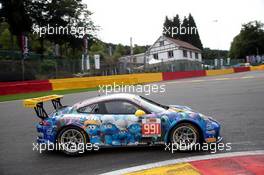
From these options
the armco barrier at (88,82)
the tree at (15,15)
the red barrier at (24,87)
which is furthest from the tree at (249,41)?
the red barrier at (24,87)

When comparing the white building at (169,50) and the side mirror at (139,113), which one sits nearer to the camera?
the side mirror at (139,113)

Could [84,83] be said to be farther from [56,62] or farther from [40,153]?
[40,153]

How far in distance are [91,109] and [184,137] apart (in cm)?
194

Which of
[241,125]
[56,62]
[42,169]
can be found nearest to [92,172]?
[42,169]

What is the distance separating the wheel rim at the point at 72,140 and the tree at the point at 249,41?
112 meters

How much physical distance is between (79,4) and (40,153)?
1729 inches

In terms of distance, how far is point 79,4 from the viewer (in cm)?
4869

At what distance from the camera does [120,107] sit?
269 inches

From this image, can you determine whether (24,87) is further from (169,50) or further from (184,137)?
(169,50)

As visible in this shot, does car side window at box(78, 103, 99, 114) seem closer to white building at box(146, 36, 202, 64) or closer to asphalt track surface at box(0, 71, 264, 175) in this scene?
asphalt track surface at box(0, 71, 264, 175)

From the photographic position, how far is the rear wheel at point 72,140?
6.79 meters

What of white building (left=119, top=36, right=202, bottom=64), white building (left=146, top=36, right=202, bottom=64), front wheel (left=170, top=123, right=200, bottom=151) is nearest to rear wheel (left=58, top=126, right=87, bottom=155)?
front wheel (left=170, top=123, right=200, bottom=151)

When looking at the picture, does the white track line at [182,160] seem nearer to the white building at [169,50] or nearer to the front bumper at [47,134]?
the front bumper at [47,134]

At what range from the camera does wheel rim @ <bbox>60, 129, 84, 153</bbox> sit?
22.3ft
